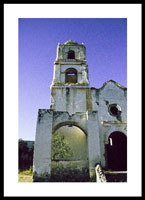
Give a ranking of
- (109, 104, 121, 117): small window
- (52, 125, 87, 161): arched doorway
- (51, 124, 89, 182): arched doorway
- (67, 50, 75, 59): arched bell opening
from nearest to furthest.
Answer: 1. (51, 124, 89, 182): arched doorway
2. (52, 125, 87, 161): arched doorway
3. (109, 104, 121, 117): small window
4. (67, 50, 75, 59): arched bell opening

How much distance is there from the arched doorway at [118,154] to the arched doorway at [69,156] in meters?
1.78

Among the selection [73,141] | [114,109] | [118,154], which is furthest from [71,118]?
[118,154]

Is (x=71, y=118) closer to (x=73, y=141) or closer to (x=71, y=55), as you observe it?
(x=73, y=141)

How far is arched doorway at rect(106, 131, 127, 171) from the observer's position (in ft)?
37.3

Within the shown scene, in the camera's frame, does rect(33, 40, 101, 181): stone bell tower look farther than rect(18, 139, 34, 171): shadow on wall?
No

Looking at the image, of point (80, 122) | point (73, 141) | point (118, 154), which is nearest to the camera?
point (80, 122)

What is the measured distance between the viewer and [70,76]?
655 inches

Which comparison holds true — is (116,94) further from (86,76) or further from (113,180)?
(113,180)

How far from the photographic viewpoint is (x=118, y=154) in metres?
12.0

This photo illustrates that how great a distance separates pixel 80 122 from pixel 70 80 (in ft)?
22.2

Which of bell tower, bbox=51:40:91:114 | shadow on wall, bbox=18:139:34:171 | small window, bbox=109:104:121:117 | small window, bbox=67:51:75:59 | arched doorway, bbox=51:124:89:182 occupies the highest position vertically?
small window, bbox=67:51:75:59

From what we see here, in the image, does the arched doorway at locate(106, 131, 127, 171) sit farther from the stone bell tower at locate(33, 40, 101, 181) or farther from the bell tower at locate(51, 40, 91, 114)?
the bell tower at locate(51, 40, 91, 114)

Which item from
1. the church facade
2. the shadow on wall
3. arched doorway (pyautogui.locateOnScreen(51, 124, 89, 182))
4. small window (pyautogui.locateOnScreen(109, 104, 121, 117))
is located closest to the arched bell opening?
the church facade

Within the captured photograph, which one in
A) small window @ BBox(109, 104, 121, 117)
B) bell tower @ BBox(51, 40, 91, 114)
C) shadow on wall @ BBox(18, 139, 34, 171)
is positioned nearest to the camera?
small window @ BBox(109, 104, 121, 117)
